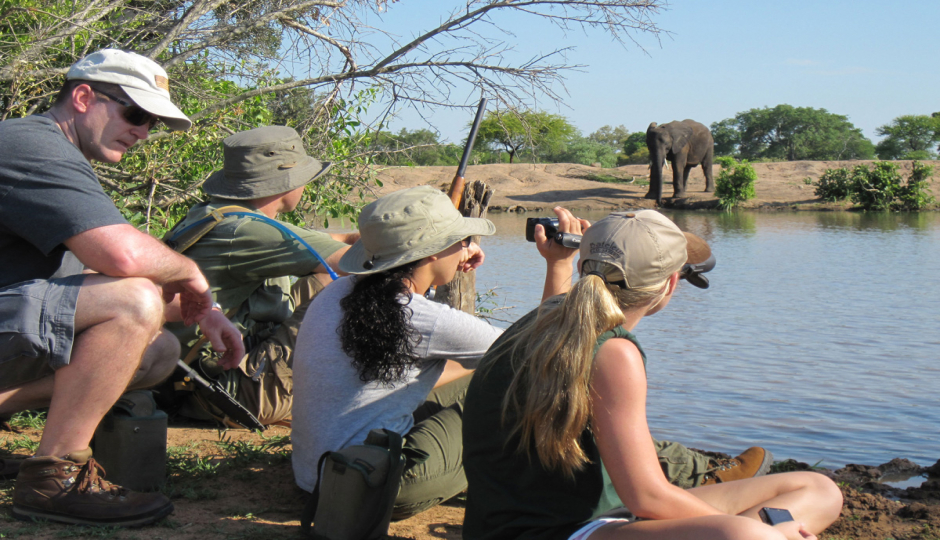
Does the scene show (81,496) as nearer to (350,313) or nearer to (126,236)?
(126,236)

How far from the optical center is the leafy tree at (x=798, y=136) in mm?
54844

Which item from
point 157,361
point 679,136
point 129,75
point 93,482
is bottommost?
point 93,482

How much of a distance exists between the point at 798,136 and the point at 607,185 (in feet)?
94.7

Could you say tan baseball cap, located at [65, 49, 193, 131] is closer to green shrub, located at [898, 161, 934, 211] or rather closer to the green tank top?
the green tank top

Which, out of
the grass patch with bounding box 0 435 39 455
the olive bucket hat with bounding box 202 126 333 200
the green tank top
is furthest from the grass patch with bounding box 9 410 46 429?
the green tank top

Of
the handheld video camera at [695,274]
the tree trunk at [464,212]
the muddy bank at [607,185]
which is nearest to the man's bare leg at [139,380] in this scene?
the handheld video camera at [695,274]

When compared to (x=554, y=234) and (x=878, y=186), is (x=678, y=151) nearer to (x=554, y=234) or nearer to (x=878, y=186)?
(x=878, y=186)

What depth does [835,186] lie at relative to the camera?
90.5ft

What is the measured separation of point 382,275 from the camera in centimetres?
261

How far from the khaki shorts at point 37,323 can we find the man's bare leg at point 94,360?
0.12 feet

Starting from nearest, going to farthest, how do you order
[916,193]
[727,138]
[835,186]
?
[916,193], [835,186], [727,138]

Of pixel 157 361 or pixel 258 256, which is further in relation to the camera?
pixel 258 256

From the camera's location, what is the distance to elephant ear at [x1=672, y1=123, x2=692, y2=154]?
93.9 ft

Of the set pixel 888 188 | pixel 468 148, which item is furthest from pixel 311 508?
pixel 888 188
